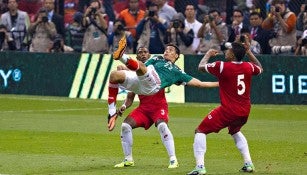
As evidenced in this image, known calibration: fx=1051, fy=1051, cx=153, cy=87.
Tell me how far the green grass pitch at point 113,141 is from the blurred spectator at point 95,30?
2.26 meters

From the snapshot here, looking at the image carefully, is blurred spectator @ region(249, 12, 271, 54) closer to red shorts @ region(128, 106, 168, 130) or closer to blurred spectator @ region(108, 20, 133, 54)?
blurred spectator @ region(108, 20, 133, 54)

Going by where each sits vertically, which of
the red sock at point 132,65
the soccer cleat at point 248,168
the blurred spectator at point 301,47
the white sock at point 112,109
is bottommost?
the blurred spectator at point 301,47

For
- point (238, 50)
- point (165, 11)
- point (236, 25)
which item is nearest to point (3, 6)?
point (165, 11)

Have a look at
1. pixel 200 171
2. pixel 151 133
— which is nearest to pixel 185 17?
pixel 151 133

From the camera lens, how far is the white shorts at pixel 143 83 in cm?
1403

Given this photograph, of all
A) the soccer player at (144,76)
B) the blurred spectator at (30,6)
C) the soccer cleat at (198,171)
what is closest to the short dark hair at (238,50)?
the soccer player at (144,76)

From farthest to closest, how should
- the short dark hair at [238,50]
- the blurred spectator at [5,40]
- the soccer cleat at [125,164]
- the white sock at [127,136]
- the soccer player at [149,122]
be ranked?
the blurred spectator at [5,40]
the soccer cleat at [125,164]
the white sock at [127,136]
the soccer player at [149,122]
the short dark hair at [238,50]

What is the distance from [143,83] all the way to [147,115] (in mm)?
1001

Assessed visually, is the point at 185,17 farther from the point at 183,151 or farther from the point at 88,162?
the point at 88,162

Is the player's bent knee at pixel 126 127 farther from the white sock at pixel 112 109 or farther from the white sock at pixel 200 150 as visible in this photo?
the white sock at pixel 200 150

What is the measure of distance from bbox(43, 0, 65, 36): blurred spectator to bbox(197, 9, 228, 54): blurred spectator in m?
4.62

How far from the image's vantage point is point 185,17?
28422 mm

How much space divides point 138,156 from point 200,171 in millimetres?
3107

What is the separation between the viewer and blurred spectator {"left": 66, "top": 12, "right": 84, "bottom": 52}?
98.4 feet
